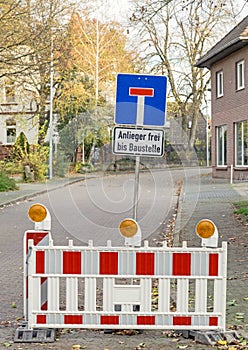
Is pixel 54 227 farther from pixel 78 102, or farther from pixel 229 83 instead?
pixel 78 102

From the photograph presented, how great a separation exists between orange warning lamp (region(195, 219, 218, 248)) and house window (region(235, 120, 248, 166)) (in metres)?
26.9

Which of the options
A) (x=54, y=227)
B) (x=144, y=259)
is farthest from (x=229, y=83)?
(x=144, y=259)

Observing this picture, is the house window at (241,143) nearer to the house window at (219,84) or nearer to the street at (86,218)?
the house window at (219,84)

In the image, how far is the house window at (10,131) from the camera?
5328 centimetres

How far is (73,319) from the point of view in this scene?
6.31 metres

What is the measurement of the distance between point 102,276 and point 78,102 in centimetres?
3998

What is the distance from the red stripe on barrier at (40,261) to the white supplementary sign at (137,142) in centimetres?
194

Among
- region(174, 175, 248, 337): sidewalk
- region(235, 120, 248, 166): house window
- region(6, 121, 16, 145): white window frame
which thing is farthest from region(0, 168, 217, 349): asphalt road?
region(6, 121, 16, 145): white window frame

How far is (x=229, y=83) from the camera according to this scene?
34.4m

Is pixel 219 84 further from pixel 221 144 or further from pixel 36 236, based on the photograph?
pixel 36 236

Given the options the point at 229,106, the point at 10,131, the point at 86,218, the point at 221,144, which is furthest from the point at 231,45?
the point at 10,131

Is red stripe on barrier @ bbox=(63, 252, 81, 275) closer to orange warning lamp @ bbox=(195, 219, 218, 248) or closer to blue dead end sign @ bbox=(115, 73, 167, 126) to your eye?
orange warning lamp @ bbox=(195, 219, 218, 248)

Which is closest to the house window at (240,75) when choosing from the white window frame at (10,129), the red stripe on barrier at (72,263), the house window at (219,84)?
the house window at (219,84)

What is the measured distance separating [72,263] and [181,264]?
103 cm
